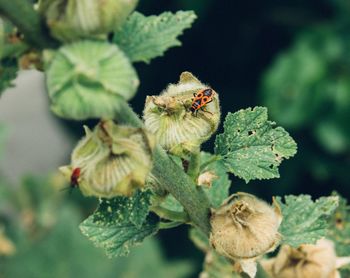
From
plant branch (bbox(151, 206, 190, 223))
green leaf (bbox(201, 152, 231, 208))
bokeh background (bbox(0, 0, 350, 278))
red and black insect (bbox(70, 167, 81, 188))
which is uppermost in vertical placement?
red and black insect (bbox(70, 167, 81, 188))

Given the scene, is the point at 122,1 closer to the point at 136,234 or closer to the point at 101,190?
the point at 101,190

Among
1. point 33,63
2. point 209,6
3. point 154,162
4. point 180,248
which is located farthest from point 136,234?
point 180,248

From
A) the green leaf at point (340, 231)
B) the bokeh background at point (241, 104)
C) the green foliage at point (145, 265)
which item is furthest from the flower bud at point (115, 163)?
the green foliage at point (145, 265)

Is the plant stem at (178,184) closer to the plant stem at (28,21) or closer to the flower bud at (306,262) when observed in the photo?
the plant stem at (28,21)

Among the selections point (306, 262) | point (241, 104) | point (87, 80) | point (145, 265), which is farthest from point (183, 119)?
point (241, 104)

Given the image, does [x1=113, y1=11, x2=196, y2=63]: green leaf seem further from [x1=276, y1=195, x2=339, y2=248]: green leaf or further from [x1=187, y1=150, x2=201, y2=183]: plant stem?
[x1=276, y1=195, x2=339, y2=248]: green leaf

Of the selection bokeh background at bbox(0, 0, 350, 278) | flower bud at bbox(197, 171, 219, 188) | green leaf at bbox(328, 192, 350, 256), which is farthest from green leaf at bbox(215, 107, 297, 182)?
bokeh background at bbox(0, 0, 350, 278)
